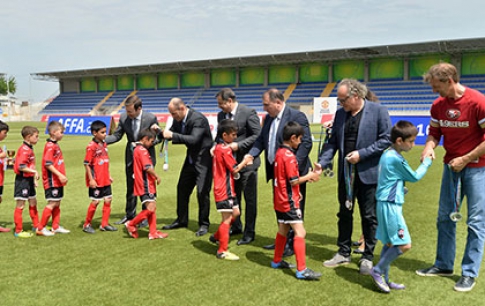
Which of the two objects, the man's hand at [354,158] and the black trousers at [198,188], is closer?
the man's hand at [354,158]

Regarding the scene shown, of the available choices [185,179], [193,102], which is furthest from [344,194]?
[193,102]

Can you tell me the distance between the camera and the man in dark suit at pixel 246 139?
575 cm

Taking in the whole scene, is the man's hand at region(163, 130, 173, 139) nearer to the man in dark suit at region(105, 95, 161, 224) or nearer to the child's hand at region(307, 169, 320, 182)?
the man in dark suit at region(105, 95, 161, 224)

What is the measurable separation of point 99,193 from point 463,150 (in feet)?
15.7

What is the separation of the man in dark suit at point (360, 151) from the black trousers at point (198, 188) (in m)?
2.05

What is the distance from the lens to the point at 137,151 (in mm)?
5828

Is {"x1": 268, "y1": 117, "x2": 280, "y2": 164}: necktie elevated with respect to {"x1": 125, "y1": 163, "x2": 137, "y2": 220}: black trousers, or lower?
elevated

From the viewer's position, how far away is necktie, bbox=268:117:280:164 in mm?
5223

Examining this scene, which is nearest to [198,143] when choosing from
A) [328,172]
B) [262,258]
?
[262,258]

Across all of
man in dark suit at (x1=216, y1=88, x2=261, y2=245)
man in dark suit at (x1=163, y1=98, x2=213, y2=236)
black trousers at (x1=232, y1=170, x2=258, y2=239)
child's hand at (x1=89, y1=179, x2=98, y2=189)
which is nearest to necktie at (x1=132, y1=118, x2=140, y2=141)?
man in dark suit at (x1=163, y1=98, x2=213, y2=236)

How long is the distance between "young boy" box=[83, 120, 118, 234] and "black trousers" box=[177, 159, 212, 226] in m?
1.04

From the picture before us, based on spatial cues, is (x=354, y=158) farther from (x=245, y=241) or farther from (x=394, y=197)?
(x=245, y=241)

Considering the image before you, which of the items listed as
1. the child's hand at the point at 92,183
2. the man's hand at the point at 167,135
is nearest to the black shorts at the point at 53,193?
the child's hand at the point at 92,183

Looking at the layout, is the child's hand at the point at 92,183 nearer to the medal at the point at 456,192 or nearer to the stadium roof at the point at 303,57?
the medal at the point at 456,192
